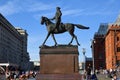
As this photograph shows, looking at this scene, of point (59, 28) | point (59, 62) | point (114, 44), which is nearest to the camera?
point (59, 62)

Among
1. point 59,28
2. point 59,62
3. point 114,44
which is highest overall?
point 114,44

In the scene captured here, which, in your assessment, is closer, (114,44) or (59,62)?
(59,62)

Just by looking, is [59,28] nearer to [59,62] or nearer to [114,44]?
[59,62]

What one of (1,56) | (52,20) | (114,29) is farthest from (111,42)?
(52,20)

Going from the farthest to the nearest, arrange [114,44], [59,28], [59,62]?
[114,44] → [59,28] → [59,62]

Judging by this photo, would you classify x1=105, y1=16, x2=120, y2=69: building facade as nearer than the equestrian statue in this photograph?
No

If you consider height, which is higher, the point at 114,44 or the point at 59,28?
the point at 114,44

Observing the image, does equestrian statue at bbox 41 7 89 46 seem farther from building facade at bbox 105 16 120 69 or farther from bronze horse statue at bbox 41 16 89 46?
building facade at bbox 105 16 120 69

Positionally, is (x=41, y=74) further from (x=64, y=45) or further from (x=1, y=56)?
(x=1, y=56)

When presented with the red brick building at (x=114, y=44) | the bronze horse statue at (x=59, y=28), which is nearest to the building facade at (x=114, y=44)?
the red brick building at (x=114, y=44)

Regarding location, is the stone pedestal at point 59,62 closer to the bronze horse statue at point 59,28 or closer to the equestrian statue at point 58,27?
the equestrian statue at point 58,27

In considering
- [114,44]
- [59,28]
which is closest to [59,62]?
[59,28]

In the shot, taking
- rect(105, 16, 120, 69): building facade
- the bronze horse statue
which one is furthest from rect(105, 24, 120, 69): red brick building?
the bronze horse statue

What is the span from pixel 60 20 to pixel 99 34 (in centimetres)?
14394
